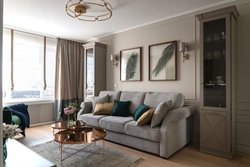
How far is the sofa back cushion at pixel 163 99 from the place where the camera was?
310 cm

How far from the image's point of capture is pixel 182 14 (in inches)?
138

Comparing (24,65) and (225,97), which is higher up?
(24,65)

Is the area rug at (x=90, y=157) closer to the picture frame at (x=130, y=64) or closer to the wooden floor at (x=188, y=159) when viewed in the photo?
the wooden floor at (x=188, y=159)

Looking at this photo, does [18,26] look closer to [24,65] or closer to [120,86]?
[24,65]

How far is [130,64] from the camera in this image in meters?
4.43

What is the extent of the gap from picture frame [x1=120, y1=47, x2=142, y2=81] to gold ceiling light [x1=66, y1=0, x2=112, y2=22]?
115cm

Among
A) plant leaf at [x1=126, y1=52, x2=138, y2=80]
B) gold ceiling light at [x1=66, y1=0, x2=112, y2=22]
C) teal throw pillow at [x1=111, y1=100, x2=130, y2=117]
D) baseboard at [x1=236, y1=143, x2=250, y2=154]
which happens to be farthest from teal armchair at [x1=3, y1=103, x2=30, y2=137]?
baseboard at [x1=236, y1=143, x2=250, y2=154]

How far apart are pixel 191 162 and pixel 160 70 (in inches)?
79.1

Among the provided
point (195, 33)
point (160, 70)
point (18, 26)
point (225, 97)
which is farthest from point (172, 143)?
point (18, 26)

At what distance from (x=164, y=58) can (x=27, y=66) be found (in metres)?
3.58

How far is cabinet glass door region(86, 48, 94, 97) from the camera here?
4.87 meters

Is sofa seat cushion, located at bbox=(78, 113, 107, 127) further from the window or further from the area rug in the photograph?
the window

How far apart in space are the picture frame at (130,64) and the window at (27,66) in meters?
2.13

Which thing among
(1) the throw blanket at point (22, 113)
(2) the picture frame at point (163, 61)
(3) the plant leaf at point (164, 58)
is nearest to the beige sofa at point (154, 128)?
(2) the picture frame at point (163, 61)
